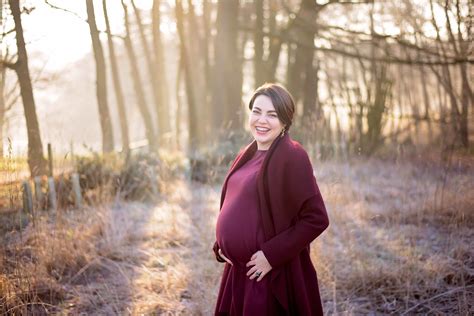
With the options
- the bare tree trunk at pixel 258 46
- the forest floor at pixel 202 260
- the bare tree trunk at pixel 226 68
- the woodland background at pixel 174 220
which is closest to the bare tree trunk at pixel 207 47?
the bare tree trunk at pixel 226 68

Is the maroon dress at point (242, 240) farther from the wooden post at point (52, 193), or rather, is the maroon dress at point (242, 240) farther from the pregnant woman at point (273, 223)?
the wooden post at point (52, 193)

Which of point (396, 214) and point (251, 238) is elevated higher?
point (251, 238)

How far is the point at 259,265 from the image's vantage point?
7.29ft

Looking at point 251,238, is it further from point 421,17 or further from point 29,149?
point 421,17

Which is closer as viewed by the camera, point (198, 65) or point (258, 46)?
point (258, 46)

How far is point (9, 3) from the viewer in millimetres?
4148

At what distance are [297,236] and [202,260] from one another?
254cm

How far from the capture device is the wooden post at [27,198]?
5.02 metres

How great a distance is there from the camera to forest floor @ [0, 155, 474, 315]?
Result: 3.67 meters

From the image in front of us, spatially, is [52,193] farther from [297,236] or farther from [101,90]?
[297,236]

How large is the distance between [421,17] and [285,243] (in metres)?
7.01

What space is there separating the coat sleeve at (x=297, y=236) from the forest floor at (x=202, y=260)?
125cm

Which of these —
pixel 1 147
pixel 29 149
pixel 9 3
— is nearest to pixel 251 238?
pixel 1 147

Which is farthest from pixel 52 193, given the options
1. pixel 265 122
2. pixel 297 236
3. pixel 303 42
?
pixel 303 42
